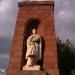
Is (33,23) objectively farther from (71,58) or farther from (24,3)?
(71,58)

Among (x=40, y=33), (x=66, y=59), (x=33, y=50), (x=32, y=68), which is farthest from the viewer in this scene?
(x=66, y=59)

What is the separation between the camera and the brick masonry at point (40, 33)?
12.7m

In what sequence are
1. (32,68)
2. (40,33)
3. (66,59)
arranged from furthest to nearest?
(66,59)
(40,33)
(32,68)

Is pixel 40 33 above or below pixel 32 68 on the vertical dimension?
above

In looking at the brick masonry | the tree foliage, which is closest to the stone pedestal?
the brick masonry

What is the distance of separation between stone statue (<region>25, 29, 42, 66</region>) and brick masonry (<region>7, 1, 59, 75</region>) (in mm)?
336

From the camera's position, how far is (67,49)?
81.6 ft

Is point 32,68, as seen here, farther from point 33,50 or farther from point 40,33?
point 40,33

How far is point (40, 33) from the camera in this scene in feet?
44.4

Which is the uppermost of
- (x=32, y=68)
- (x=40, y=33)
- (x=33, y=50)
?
(x=40, y=33)

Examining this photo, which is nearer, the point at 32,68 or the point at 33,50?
the point at 32,68

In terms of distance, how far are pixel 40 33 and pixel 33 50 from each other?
1.22 metres

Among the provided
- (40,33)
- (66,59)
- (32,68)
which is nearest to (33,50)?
(32,68)

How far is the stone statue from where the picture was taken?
12565mm
